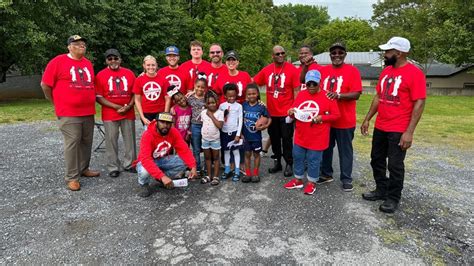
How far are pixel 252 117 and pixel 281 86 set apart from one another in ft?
2.28

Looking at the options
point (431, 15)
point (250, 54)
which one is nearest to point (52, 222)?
point (250, 54)

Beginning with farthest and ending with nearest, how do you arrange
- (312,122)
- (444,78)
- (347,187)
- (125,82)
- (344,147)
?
(444,78) → (125,82) → (347,187) → (344,147) → (312,122)

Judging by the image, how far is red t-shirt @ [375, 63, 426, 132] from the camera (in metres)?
3.89

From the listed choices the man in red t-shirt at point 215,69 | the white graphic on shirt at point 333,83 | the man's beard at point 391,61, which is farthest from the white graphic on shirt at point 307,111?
the man in red t-shirt at point 215,69

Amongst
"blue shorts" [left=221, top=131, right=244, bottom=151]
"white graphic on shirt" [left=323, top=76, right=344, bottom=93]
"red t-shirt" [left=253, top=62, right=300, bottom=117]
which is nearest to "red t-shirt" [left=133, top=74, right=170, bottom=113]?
"blue shorts" [left=221, top=131, right=244, bottom=151]

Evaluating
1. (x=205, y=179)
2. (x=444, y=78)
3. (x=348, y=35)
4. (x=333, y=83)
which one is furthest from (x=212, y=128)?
(x=348, y=35)

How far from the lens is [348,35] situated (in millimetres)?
66625

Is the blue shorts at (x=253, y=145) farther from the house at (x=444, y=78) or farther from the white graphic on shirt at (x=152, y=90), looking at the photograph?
the house at (x=444, y=78)

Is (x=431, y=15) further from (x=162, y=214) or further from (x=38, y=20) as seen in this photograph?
(x=162, y=214)

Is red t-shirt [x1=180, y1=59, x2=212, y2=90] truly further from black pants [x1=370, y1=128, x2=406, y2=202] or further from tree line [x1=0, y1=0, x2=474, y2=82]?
tree line [x1=0, y1=0, x2=474, y2=82]

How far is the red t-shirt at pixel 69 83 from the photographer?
4.79 meters

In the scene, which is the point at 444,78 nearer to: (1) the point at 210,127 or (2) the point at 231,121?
(2) the point at 231,121

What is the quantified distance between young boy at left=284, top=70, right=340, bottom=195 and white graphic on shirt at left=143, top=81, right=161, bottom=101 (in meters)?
2.27

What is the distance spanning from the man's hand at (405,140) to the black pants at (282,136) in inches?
71.5
